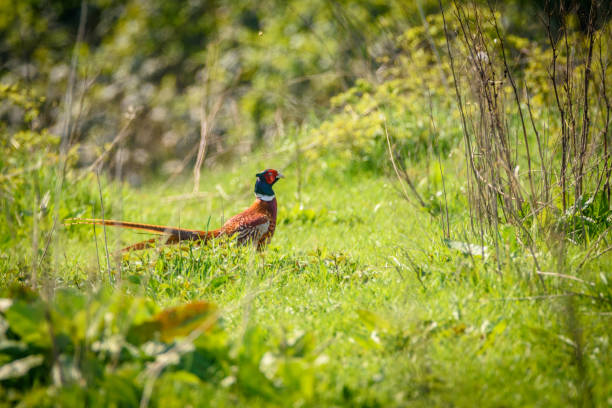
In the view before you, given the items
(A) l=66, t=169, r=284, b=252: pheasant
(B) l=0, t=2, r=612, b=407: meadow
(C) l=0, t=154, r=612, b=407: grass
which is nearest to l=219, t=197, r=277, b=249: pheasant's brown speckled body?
(A) l=66, t=169, r=284, b=252: pheasant

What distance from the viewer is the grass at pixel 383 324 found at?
1.65 meters

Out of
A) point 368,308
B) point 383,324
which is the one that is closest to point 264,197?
point 368,308

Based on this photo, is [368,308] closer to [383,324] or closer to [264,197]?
[383,324]

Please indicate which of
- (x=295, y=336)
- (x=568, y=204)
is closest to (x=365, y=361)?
(x=295, y=336)

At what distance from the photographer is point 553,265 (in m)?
2.18

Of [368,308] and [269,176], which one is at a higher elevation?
[269,176]

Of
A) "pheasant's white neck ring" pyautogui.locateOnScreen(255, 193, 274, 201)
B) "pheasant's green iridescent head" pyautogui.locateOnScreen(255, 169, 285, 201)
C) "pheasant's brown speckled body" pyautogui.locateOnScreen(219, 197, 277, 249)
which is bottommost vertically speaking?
"pheasant's brown speckled body" pyautogui.locateOnScreen(219, 197, 277, 249)

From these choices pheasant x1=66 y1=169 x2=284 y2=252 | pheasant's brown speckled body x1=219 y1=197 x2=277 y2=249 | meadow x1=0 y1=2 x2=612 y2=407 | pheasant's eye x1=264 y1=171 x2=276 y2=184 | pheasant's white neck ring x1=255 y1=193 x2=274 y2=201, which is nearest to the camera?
meadow x1=0 y1=2 x2=612 y2=407

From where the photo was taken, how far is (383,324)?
196 centimetres

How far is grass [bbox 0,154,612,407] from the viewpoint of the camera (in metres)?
1.65

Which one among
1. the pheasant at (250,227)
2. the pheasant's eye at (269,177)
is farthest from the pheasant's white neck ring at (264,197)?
the pheasant's eye at (269,177)

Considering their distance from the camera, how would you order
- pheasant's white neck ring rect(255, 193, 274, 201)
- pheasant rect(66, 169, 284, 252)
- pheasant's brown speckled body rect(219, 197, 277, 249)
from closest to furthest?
1. pheasant rect(66, 169, 284, 252)
2. pheasant's brown speckled body rect(219, 197, 277, 249)
3. pheasant's white neck ring rect(255, 193, 274, 201)

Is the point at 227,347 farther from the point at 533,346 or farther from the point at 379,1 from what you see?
the point at 379,1

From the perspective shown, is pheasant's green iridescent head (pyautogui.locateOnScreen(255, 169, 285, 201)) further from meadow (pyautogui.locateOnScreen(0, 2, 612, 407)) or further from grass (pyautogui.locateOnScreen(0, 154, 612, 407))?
grass (pyautogui.locateOnScreen(0, 154, 612, 407))
